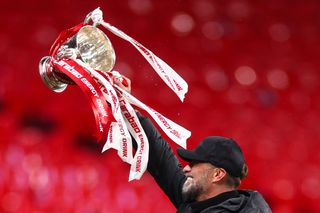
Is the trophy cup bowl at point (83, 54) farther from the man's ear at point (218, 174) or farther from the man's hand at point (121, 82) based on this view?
the man's ear at point (218, 174)

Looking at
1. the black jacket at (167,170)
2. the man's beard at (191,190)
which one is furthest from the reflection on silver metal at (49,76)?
the man's beard at (191,190)

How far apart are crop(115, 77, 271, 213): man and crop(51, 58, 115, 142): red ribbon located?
0.33ft

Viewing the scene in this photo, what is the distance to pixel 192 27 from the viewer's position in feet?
9.64

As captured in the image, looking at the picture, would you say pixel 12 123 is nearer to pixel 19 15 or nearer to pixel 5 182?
pixel 5 182

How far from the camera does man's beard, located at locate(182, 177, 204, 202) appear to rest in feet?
5.30

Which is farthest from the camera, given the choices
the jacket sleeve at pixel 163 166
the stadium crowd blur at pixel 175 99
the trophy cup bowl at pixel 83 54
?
the stadium crowd blur at pixel 175 99

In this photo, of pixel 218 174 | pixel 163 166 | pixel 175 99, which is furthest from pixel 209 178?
pixel 175 99

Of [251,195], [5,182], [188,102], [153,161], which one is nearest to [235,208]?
[251,195]

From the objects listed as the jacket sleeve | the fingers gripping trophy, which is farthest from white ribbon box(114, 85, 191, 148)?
the jacket sleeve

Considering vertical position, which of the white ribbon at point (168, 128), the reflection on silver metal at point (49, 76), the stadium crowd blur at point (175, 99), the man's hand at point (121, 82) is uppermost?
the reflection on silver metal at point (49, 76)

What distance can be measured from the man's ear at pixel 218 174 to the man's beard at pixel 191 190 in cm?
4

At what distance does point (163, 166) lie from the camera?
170cm

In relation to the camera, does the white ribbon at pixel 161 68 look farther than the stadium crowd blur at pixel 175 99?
No

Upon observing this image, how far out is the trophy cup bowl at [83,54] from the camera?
1.55 metres
